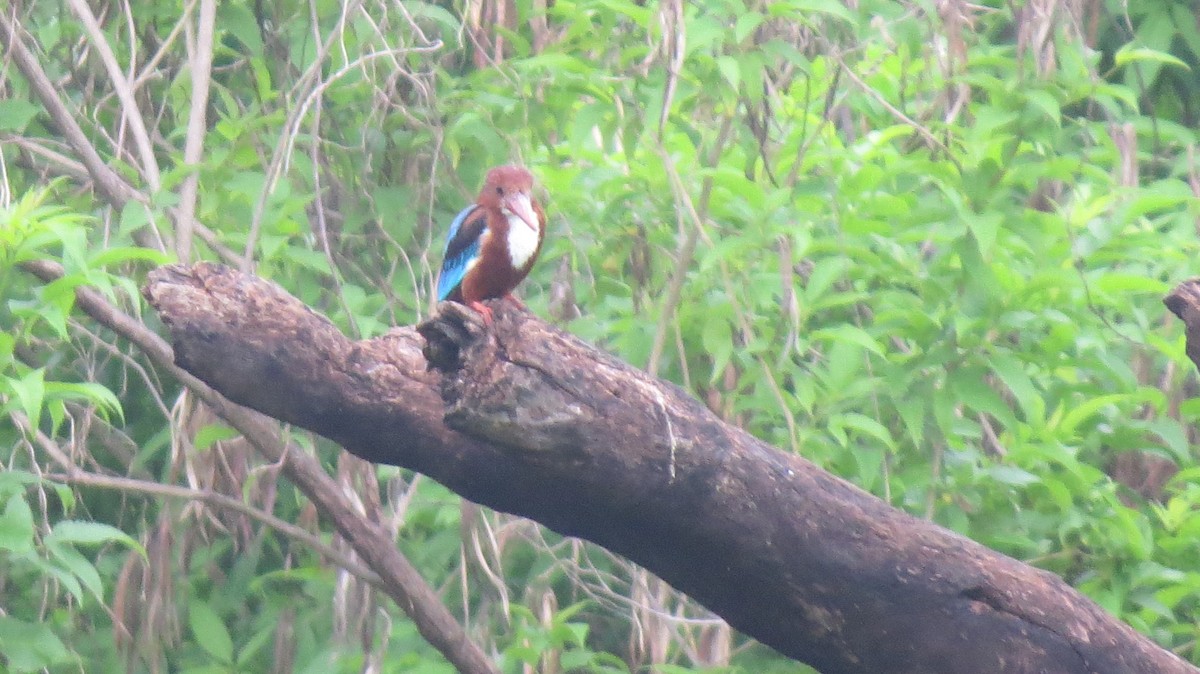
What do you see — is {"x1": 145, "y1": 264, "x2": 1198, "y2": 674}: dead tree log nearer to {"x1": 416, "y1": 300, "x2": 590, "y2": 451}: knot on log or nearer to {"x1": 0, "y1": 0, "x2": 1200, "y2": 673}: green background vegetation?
{"x1": 416, "y1": 300, "x2": 590, "y2": 451}: knot on log

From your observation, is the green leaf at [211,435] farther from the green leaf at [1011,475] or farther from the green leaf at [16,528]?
the green leaf at [1011,475]

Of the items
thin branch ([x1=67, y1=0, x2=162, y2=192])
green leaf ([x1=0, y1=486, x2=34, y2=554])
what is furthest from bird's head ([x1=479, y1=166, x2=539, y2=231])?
green leaf ([x1=0, y1=486, x2=34, y2=554])

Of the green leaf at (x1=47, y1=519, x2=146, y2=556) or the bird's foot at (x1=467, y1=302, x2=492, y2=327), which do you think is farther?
the green leaf at (x1=47, y1=519, x2=146, y2=556)

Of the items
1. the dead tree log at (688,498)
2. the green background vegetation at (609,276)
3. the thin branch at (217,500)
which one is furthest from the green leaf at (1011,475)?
the thin branch at (217,500)

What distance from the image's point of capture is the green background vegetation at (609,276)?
2.82m

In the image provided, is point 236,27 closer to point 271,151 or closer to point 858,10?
point 271,151

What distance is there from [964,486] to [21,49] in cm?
212

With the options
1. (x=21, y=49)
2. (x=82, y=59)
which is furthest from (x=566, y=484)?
(x=82, y=59)

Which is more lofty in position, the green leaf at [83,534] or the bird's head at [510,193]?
the bird's head at [510,193]

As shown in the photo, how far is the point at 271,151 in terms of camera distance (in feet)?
10.9

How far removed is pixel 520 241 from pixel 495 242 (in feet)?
0.15

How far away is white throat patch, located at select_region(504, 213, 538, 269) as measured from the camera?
2.80 m

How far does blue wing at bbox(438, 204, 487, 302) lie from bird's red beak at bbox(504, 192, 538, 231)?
0.05 metres

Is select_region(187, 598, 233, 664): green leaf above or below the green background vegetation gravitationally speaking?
below
